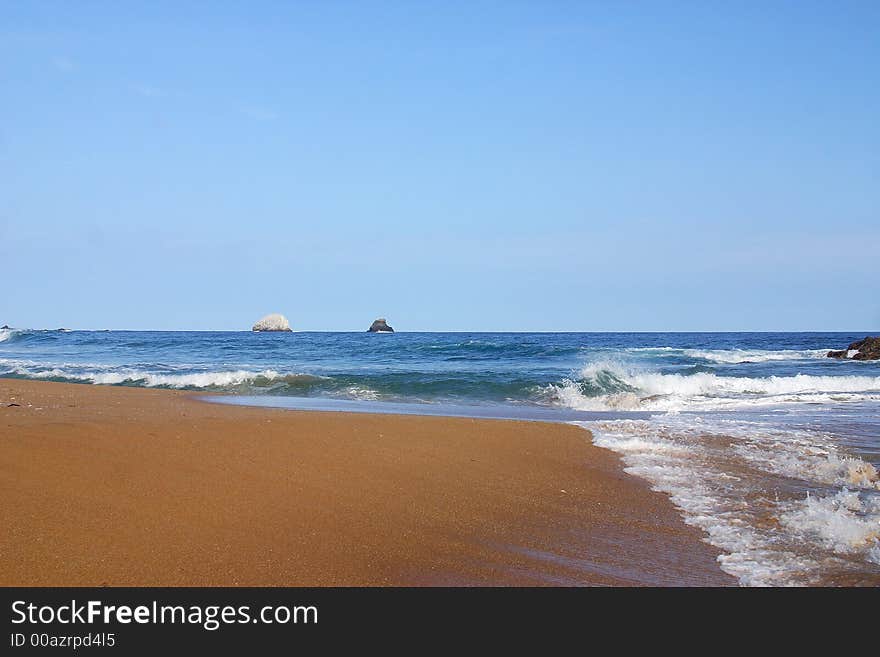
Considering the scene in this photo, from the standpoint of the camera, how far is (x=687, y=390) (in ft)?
55.0

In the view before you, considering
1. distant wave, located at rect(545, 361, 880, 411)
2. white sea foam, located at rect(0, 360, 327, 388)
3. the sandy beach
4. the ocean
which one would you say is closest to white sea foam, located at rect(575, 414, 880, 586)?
the ocean

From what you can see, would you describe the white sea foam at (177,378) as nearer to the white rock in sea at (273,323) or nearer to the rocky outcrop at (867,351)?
the rocky outcrop at (867,351)

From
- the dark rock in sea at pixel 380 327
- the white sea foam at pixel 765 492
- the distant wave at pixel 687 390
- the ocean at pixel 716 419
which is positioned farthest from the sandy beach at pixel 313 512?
the dark rock in sea at pixel 380 327

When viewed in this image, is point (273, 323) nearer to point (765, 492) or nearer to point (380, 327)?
point (380, 327)

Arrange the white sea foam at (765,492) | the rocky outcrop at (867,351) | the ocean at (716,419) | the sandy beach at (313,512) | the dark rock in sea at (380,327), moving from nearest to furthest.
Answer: the sandy beach at (313,512) < the white sea foam at (765,492) < the ocean at (716,419) < the rocky outcrop at (867,351) < the dark rock in sea at (380,327)

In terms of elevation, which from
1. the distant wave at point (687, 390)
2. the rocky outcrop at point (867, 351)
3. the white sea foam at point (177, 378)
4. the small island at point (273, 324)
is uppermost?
the small island at point (273, 324)

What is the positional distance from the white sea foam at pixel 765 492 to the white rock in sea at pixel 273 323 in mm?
82564

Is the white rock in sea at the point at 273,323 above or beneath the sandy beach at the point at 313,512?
above

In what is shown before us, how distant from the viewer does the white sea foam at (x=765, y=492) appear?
12.1 ft

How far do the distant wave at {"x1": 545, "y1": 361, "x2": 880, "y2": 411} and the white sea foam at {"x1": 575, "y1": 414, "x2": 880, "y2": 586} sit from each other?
4.70m

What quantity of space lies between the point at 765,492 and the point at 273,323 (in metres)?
86.6

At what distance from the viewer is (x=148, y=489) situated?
14.1 feet
